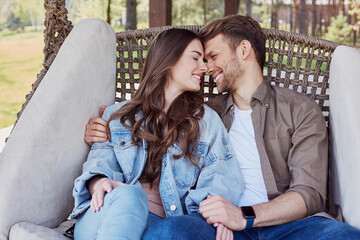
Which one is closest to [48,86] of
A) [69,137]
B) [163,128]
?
[69,137]

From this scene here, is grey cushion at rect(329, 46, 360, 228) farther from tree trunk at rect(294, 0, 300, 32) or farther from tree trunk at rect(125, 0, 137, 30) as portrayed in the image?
tree trunk at rect(294, 0, 300, 32)

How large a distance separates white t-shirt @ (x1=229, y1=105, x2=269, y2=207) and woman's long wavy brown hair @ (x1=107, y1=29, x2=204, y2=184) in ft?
0.65

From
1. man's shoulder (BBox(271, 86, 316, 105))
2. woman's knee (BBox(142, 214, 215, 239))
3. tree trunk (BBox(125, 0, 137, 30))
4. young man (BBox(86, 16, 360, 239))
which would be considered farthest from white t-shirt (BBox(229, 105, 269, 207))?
tree trunk (BBox(125, 0, 137, 30))

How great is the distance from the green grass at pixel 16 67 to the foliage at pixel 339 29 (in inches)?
192

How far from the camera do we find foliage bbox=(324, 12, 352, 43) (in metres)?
7.15

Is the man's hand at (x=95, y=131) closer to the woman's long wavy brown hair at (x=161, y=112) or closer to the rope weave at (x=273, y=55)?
the woman's long wavy brown hair at (x=161, y=112)

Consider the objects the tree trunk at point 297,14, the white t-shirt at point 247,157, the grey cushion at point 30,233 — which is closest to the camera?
the grey cushion at point 30,233

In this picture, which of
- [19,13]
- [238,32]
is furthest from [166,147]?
[19,13]

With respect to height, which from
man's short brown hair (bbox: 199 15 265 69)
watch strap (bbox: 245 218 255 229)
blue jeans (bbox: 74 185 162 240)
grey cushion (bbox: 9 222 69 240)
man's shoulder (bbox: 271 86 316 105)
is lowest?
grey cushion (bbox: 9 222 69 240)

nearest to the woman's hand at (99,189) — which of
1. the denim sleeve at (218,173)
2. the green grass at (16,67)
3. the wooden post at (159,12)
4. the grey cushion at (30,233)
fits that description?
the grey cushion at (30,233)

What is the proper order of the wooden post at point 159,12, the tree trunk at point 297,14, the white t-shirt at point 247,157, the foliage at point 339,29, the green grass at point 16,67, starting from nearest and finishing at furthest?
the white t-shirt at point 247,157 → the wooden post at point 159,12 → the green grass at point 16,67 → the tree trunk at point 297,14 → the foliage at point 339,29

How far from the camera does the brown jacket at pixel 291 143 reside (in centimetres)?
176

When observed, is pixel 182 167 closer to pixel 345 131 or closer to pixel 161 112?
pixel 161 112

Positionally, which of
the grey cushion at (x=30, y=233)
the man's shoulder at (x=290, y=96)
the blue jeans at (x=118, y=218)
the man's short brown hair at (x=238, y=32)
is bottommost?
the grey cushion at (x=30, y=233)
